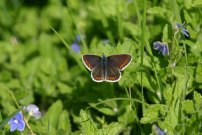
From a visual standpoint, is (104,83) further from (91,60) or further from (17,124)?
(17,124)

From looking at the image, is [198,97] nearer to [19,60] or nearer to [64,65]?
[64,65]

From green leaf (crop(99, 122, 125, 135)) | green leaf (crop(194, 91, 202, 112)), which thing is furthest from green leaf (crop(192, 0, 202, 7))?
green leaf (crop(99, 122, 125, 135))

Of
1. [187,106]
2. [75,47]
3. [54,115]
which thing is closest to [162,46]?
[187,106]

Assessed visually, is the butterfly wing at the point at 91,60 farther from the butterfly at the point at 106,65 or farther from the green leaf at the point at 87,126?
the green leaf at the point at 87,126

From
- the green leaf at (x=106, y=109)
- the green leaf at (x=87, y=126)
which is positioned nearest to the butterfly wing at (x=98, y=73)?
the green leaf at (x=87, y=126)

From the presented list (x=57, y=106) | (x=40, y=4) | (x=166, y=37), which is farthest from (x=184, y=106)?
(x=40, y=4)

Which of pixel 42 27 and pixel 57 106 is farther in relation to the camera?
pixel 42 27

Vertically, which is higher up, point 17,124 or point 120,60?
point 120,60
